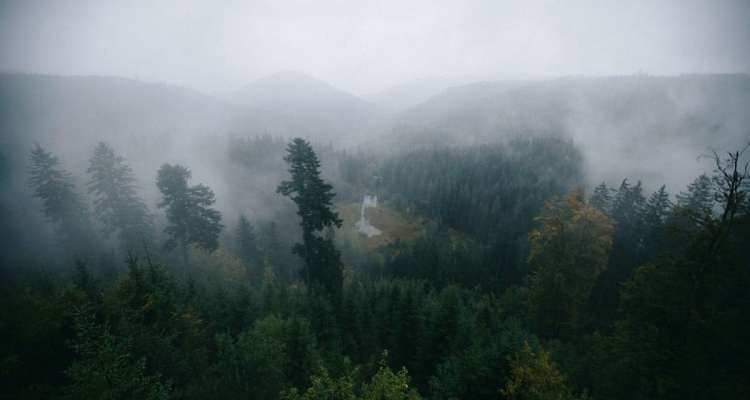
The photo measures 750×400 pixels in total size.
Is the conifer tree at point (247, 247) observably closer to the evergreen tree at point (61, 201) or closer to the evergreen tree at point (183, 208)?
the evergreen tree at point (61, 201)

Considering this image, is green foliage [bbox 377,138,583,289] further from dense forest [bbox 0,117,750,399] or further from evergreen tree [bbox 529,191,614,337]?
evergreen tree [bbox 529,191,614,337]

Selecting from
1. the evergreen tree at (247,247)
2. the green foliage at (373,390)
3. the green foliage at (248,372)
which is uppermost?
the green foliage at (373,390)

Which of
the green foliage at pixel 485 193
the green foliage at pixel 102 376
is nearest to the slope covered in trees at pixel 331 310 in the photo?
the green foliage at pixel 102 376

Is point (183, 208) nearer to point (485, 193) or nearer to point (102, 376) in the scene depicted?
point (102, 376)

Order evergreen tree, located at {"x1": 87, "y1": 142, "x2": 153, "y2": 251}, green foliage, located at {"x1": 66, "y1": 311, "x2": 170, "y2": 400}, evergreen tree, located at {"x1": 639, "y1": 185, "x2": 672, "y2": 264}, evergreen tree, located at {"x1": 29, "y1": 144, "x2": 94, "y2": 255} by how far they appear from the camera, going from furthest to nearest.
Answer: evergreen tree, located at {"x1": 639, "y1": 185, "x2": 672, "y2": 264} → evergreen tree, located at {"x1": 29, "y1": 144, "x2": 94, "y2": 255} → evergreen tree, located at {"x1": 87, "y1": 142, "x2": 153, "y2": 251} → green foliage, located at {"x1": 66, "y1": 311, "x2": 170, "y2": 400}

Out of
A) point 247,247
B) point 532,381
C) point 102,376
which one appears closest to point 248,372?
point 102,376

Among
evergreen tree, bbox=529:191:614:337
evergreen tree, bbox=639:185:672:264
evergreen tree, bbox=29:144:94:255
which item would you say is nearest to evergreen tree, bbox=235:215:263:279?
evergreen tree, bbox=29:144:94:255
